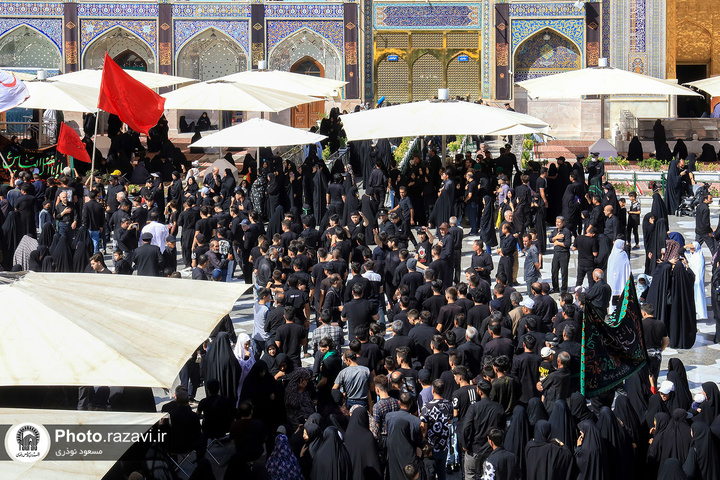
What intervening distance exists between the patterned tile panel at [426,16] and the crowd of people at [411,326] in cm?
1456

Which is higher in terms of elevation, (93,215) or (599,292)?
(93,215)

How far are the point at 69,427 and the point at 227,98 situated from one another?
47.5 ft

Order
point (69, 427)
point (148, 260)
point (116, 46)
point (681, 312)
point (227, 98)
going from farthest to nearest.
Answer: point (116, 46) → point (227, 98) → point (148, 260) → point (681, 312) → point (69, 427)

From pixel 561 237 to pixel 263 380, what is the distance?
261 inches

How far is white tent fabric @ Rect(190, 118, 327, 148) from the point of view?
56.8ft

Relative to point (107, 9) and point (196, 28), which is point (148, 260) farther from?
point (107, 9)

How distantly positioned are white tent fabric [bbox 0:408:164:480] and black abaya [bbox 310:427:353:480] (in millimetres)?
2143

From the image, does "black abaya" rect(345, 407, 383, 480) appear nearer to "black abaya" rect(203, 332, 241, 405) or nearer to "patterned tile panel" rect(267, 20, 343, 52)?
"black abaya" rect(203, 332, 241, 405)

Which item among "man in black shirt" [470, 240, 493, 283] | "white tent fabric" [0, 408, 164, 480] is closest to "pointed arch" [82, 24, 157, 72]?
"man in black shirt" [470, 240, 493, 283]

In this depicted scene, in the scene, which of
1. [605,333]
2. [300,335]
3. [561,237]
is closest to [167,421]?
[300,335]

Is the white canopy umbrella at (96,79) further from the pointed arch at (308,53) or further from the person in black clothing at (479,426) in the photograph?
the person in black clothing at (479,426)

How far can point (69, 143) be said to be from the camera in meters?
17.5

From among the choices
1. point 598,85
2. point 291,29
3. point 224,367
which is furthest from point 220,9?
point 224,367

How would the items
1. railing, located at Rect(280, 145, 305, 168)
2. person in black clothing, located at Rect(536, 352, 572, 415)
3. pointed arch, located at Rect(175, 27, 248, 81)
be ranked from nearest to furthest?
person in black clothing, located at Rect(536, 352, 572, 415), railing, located at Rect(280, 145, 305, 168), pointed arch, located at Rect(175, 27, 248, 81)
